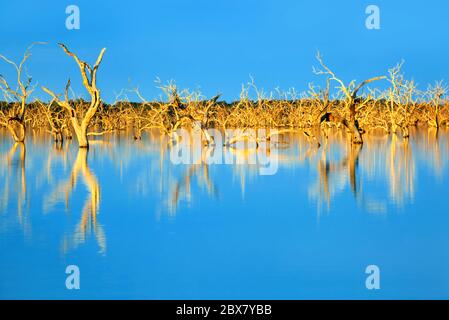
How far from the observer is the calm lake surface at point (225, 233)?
668 centimetres

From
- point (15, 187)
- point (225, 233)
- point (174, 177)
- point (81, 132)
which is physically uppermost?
point (81, 132)

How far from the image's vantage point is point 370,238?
8758 mm

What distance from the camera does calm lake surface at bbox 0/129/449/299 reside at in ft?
21.9

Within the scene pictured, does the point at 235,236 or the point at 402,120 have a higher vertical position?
the point at 402,120

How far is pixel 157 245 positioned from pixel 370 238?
2.59 meters

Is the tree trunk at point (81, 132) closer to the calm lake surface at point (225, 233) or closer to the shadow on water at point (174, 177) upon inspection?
the shadow on water at point (174, 177)

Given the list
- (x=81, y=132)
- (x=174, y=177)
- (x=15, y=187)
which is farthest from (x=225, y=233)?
(x=81, y=132)

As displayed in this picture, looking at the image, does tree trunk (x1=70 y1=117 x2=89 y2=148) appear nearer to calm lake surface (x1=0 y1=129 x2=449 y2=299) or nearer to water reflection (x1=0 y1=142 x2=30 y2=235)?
water reflection (x1=0 y1=142 x2=30 y2=235)

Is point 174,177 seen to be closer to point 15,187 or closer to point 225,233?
point 15,187

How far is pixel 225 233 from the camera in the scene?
9086mm

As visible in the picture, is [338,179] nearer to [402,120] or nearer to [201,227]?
[201,227]

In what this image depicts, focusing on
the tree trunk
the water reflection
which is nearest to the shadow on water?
the water reflection
